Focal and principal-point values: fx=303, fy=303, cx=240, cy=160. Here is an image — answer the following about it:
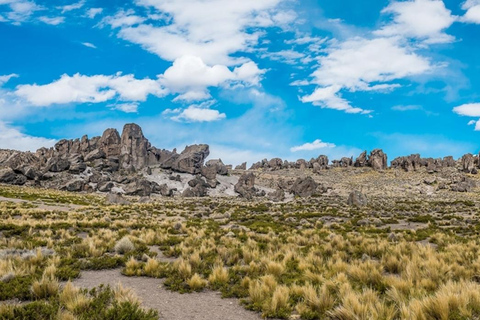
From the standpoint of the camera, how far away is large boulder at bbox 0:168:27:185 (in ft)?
279

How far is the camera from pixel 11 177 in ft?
284

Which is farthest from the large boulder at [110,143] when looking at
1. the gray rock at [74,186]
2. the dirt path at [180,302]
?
the dirt path at [180,302]

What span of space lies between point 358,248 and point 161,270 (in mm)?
9288

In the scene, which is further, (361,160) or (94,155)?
(361,160)

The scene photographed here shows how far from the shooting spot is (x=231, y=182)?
125625mm

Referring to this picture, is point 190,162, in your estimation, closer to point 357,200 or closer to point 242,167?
point 242,167

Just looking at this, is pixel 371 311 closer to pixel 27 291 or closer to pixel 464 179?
pixel 27 291

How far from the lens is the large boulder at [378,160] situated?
454 feet

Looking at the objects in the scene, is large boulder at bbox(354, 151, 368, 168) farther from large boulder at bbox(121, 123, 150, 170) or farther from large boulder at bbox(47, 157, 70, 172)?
large boulder at bbox(47, 157, 70, 172)

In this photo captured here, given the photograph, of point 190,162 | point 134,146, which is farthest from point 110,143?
point 190,162

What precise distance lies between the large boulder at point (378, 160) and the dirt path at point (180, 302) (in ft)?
469

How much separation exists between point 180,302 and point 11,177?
10118 centimetres

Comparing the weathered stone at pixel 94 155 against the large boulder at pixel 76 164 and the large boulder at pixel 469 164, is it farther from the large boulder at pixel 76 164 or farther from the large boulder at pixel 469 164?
the large boulder at pixel 469 164

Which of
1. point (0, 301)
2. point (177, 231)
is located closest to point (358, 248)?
point (177, 231)
